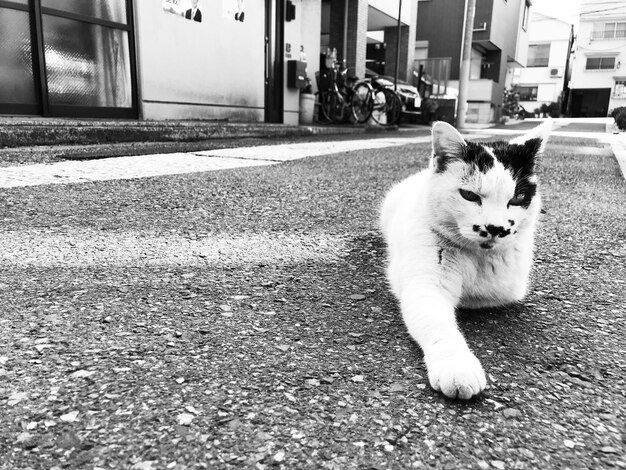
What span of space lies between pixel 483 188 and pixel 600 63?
4870cm

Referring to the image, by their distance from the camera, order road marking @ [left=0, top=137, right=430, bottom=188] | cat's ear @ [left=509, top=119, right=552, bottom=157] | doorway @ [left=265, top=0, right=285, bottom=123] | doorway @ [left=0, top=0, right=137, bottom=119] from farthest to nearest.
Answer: doorway @ [left=265, top=0, right=285, bottom=123]
doorway @ [left=0, top=0, right=137, bottom=119]
road marking @ [left=0, top=137, right=430, bottom=188]
cat's ear @ [left=509, top=119, right=552, bottom=157]

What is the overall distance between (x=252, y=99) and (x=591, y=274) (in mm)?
8865

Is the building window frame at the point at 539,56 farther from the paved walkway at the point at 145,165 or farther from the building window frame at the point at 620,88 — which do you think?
the paved walkway at the point at 145,165

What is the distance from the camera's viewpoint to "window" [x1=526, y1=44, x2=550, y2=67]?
47.5 metres

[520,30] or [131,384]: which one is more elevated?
[520,30]

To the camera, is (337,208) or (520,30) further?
(520,30)

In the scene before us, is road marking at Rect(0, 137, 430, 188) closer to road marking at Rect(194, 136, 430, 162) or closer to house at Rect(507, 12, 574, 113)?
road marking at Rect(194, 136, 430, 162)

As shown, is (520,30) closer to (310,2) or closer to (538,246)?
(310,2)

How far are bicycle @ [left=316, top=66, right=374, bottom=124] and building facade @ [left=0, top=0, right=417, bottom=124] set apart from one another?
89 centimetres

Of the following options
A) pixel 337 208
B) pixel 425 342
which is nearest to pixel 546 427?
pixel 425 342

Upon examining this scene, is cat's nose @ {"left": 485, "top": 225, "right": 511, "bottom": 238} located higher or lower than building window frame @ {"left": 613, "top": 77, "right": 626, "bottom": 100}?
lower

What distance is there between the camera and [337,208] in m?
3.21

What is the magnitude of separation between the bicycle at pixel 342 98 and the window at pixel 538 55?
1671 inches

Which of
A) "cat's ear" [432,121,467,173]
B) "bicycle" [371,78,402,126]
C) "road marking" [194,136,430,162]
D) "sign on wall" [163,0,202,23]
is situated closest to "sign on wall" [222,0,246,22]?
"sign on wall" [163,0,202,23]
